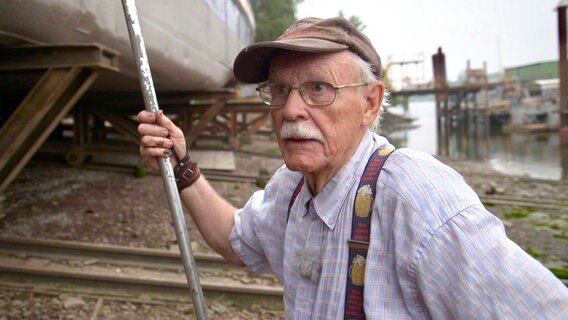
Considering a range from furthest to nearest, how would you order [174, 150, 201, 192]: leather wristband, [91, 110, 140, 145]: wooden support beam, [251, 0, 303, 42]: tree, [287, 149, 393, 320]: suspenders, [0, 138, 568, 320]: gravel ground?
[251, 0, 303, 42]: tree, [91, 110, 140, 145]: wooden support beam, [0, 138, 568, 320]: gravel ground, [174, 150, 201, 192]: leather wristband, [287, 149, 393, 320]: suspenders

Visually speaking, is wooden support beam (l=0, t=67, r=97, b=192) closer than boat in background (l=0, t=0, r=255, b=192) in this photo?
No

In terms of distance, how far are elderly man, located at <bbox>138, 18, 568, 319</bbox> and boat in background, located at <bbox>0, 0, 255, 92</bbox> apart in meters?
2.63

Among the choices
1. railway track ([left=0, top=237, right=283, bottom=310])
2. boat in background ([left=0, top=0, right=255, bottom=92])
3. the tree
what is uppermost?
the tree

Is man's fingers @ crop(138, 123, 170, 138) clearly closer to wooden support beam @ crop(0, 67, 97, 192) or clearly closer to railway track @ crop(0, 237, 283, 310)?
railway track @ crop(0, 237, 283, 310)

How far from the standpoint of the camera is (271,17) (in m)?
33.9

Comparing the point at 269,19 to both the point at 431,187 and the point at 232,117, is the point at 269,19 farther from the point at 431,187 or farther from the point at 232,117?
the point at 431,187

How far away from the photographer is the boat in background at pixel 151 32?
3.70 m

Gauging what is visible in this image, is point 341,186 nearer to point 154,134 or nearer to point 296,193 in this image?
point 296,193

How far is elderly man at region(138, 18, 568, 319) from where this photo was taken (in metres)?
1.12

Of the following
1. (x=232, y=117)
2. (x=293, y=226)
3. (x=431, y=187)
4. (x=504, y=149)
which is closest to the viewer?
(x=431, y=187)

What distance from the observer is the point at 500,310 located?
109 centimetres

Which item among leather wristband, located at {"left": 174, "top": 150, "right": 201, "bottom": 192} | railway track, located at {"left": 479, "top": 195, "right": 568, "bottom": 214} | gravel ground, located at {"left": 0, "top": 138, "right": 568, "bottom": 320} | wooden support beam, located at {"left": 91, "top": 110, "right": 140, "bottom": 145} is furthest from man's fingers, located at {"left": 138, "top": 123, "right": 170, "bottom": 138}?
wooden support beam, located at {"left": 91, "top": 110, "right": 140, "bottom": 145}

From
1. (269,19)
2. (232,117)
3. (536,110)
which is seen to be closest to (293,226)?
(232,117)

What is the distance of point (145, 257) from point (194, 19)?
13.9 feet
